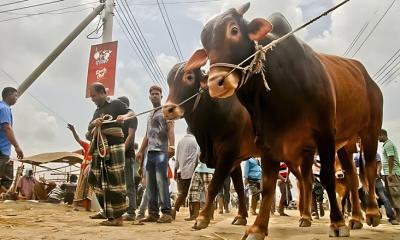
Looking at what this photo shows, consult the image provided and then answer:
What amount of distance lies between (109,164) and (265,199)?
2277mm

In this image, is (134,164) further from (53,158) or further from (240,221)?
(53,158)

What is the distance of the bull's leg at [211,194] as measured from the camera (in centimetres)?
482

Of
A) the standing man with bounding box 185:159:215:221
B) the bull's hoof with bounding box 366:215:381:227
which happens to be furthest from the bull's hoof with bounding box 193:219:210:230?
the standing man with bounding box 185:159:215:221

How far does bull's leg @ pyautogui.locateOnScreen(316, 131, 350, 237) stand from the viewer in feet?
12.7

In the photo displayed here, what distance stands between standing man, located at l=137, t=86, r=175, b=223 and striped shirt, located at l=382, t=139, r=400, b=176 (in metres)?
4.41

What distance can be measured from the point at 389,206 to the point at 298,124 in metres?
5.00

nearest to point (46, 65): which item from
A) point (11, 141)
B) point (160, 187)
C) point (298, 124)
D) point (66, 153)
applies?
point (66, 153)

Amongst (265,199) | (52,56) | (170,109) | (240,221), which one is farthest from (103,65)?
(265,199)

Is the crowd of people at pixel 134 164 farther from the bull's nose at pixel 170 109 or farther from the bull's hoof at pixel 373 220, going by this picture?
the bull's hoof at pixel 373 220

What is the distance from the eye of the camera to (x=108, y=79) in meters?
11.1

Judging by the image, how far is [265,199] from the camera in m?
3.81

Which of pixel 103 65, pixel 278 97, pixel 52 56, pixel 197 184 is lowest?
pixel 197 184

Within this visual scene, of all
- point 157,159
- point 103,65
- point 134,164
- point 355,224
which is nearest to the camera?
point 355,224

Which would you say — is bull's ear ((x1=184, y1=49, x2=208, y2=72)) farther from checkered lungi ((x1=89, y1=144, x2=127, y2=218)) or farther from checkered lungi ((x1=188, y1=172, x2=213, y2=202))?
checkered lungi ((x1=188, y1=172, x2=213, y2=202))
